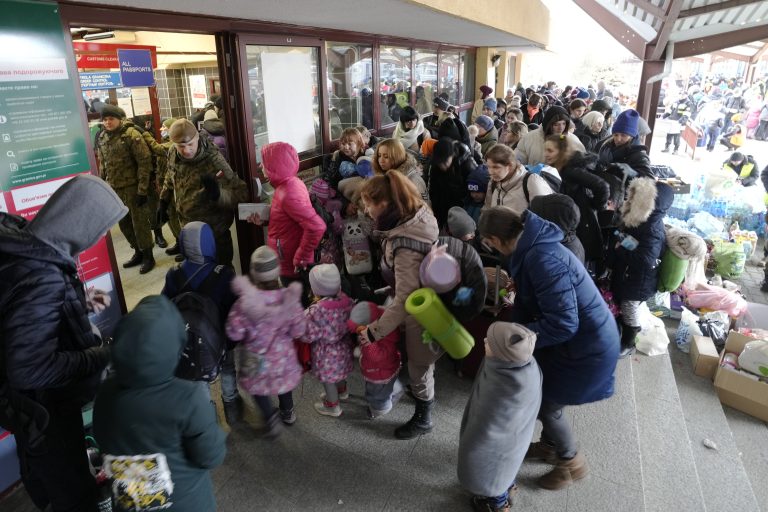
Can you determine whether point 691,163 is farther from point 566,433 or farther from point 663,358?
point 566,433

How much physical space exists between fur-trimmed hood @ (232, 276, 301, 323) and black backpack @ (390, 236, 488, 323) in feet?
2.07

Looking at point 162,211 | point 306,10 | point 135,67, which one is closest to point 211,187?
point 162,211

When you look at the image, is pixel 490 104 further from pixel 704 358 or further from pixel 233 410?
pixel 233 410

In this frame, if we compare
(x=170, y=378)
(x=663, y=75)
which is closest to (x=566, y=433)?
(x=170, y=378)

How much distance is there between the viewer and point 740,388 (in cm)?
389

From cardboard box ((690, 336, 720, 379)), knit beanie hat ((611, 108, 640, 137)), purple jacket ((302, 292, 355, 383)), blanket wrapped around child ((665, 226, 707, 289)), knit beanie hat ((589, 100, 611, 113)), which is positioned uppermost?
knit beanie hat ((589, 100, 611, 113))

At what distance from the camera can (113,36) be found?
775 cm

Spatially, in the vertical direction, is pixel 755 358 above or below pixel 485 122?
below

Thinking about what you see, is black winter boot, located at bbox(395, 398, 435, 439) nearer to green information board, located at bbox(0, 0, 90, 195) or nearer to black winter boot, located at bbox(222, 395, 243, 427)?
black winter boot, located at bbox(222, 395, 243, 427)

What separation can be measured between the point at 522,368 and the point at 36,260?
2095 mm

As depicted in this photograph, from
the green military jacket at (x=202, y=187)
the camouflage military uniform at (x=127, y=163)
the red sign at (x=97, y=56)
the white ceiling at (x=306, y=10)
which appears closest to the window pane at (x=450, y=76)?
the white ceiling at (x=306, y=10)

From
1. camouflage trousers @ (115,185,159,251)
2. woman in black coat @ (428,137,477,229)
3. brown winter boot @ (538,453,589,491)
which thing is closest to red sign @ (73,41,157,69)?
camouflage trousers @ (115,185,159,251)

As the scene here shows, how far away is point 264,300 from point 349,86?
4441mm

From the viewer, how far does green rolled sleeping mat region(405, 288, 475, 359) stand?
242 centimetres
